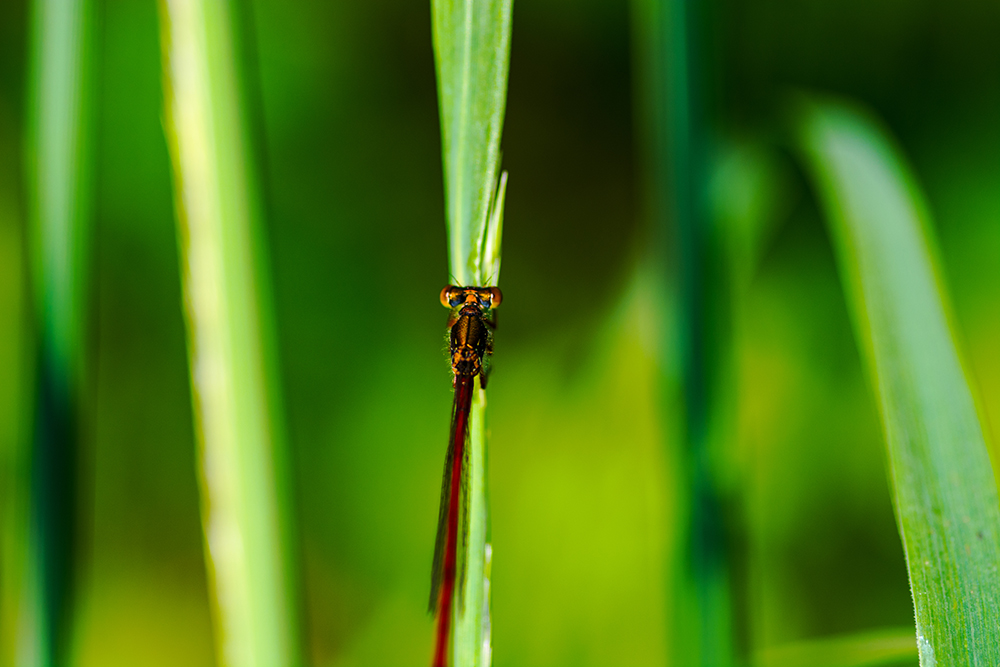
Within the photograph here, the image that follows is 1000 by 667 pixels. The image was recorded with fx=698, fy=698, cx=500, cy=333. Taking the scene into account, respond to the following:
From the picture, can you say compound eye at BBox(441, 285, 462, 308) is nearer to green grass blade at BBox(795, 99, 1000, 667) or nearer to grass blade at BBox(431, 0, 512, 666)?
grass blade at BBox(431, 0, 512, 666)

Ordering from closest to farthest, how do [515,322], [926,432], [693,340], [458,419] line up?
[926,432], [458,419], [693,340], [515,322]

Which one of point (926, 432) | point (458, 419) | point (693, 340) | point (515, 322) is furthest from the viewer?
point (515, 322)

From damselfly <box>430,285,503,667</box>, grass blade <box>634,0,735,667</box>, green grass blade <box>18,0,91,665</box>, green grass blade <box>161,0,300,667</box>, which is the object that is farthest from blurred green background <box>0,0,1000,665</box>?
green grass blade <box>161,0,300,667</box>

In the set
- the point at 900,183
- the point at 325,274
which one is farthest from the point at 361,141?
the point at 900,183

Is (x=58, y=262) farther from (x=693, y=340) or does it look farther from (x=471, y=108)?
(x=693, y=340)

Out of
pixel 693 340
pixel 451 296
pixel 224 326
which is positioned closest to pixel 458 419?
pixel 451 296

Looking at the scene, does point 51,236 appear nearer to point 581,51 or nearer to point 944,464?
point 944,464
